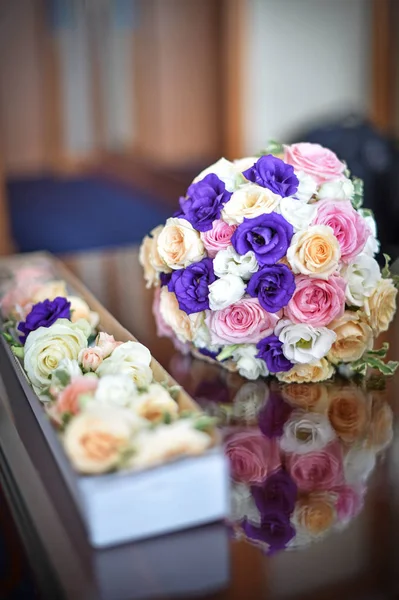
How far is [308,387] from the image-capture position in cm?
121

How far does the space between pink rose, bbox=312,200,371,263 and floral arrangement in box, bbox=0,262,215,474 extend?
326 millimetres

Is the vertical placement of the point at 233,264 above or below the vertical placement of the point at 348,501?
above

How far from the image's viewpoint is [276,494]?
92 centimetres

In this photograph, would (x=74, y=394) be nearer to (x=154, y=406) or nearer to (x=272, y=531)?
(x=154, y=406)

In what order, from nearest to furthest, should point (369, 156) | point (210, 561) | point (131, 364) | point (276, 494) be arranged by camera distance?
point (210, 561) → point (276, 494) → point (131, 364) → point (369, 156)

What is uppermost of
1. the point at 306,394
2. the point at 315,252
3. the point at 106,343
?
the point at 315,252

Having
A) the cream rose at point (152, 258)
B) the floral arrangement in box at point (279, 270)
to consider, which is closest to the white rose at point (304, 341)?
the floral arrangement in box at point (279, 270)

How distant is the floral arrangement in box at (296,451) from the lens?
0.87 metres

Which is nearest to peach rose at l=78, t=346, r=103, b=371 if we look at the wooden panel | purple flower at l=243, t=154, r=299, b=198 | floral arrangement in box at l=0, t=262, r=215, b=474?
floral arrangement in box at l=0, t=262, r=215, b=474

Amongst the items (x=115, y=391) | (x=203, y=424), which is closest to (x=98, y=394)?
(x=115, y=391)

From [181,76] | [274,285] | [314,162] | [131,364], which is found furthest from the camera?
[181,76]

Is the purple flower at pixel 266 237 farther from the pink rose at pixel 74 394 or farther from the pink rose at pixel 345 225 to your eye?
the pink rose at pixel 74 394

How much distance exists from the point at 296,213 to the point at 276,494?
41cm

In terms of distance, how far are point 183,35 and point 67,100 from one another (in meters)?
1.07
